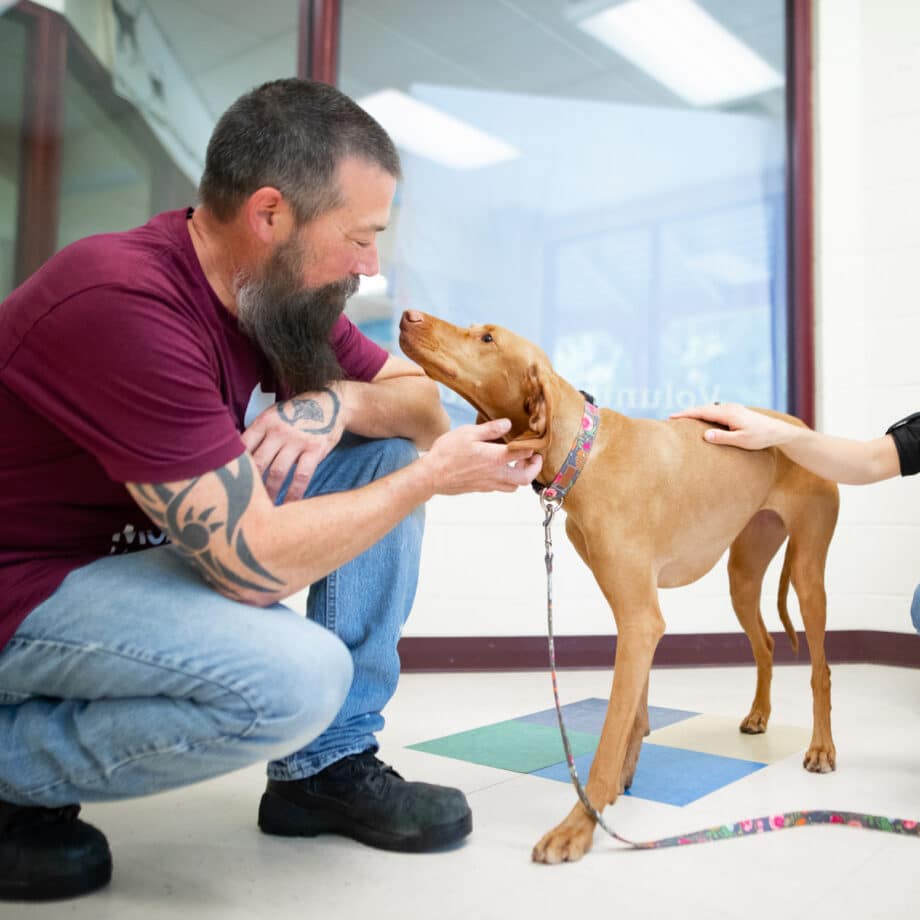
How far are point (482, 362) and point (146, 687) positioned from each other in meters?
0.91

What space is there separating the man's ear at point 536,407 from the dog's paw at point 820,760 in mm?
1032

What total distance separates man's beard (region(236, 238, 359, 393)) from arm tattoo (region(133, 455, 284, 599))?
338mm

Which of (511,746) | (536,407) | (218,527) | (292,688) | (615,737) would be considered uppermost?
(536,407)

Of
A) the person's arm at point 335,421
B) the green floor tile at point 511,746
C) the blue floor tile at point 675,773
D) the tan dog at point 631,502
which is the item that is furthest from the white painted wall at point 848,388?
the person's arm at point 335,421

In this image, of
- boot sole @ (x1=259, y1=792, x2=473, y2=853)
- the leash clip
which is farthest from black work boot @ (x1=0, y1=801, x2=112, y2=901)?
the leash clip

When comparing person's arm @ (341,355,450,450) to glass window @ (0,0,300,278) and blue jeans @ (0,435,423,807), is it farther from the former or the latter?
glass window @ (0,0,300,278)

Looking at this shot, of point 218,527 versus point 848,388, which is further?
point 848,388

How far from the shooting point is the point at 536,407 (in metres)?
1.76

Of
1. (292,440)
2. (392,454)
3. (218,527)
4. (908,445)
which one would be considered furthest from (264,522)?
(908,445)

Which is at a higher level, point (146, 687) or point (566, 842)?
point (146, 687)

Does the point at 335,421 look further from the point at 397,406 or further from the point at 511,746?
the point at 511,746

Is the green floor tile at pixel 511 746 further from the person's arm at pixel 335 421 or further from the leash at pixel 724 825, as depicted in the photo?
the person's arm at pixel 335 421

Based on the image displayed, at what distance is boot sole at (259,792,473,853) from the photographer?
5.09 feet

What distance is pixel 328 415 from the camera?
5.63 ft
